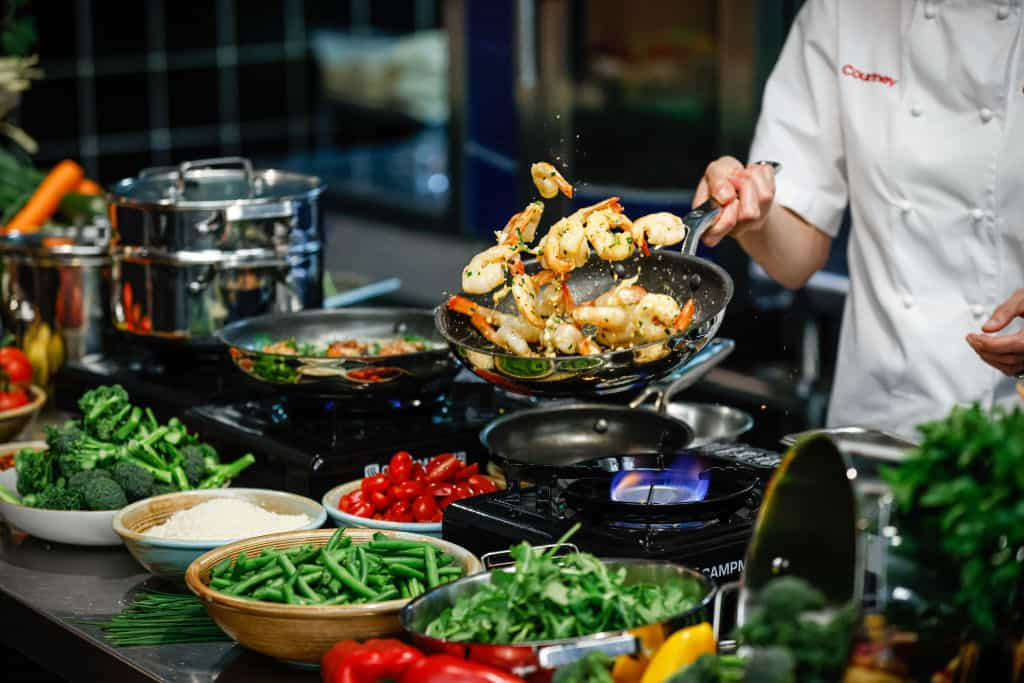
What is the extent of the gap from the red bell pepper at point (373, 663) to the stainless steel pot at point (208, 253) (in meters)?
1.27

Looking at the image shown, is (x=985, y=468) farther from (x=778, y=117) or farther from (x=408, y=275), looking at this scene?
(x=408, y=275)

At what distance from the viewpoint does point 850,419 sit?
2658 mm

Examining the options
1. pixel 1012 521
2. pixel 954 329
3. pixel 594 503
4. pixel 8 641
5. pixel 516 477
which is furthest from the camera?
pixel 954 329

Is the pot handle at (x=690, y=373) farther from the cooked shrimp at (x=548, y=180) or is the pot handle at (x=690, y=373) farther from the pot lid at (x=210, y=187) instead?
the pot lid at (x=210, y=187)

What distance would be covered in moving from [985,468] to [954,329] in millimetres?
1184

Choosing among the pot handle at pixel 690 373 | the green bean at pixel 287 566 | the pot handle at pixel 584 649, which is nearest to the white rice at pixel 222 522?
the green bean at pixel 287 566

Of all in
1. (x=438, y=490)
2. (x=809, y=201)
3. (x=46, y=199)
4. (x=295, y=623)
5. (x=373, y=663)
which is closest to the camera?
(x=373, y=663)

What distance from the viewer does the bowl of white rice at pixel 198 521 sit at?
2.04m

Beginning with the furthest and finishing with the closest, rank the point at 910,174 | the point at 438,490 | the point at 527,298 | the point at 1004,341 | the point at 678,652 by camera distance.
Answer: the point at 910,174, the point at 438,490, the point at 1004,341, the point at 527,298, the point at 678,652

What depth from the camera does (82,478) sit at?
226 centimetres

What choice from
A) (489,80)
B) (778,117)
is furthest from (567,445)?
(489,80)

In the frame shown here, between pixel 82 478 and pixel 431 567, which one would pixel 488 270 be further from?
→ pixel 82 478

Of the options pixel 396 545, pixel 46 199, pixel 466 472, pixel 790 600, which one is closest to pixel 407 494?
pixel 466 472

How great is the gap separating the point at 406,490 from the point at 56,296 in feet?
4.07
